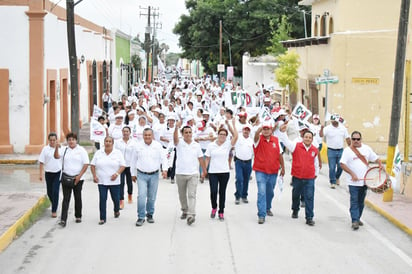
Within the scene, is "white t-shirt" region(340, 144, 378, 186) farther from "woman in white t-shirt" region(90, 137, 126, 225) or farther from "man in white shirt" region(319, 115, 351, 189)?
"man in white shirt" region(319, 115, 351, 189)

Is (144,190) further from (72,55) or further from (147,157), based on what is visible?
(72,55)

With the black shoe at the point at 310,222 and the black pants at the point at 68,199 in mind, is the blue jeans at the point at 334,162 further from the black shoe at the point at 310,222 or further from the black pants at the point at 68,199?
the black pants at the point at 68,199

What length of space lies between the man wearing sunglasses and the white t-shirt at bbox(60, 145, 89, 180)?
4197 millimetres

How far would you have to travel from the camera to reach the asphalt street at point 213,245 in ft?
29.5

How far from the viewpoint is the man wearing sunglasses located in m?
11.3

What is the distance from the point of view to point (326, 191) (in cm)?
1565

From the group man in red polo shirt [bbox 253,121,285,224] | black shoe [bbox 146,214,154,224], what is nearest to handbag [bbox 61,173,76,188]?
black shoe [bbox 146,214,154,224]

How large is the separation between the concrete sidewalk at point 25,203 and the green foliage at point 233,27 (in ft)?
119

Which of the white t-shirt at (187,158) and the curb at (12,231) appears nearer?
the curb at (12,231)

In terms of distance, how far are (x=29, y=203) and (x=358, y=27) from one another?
16.4m

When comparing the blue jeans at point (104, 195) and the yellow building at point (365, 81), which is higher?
the yellow building at point (365, 81)

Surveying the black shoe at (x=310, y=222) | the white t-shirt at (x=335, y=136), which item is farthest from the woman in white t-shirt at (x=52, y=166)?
the white t-shirt at (x=335, y=136)

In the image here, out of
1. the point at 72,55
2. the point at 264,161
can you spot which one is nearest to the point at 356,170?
the point at 264,161

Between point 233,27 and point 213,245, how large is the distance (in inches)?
1900
